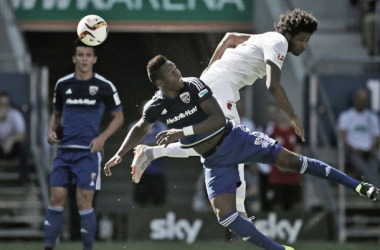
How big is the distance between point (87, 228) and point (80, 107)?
4.61ft

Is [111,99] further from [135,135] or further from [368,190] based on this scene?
[368,190]

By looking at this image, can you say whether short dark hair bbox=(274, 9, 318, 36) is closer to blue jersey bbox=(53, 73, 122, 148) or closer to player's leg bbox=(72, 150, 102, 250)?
blue jersey bbox=(53, 73, 122, 148)

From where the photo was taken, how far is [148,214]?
16000mm

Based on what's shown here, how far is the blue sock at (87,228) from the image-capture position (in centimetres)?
1165

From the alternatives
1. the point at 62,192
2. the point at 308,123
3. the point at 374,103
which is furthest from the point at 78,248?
the point at 374,103

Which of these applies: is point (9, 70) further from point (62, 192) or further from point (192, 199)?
point (62, 192)

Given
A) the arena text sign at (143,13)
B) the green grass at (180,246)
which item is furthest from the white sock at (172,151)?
the arena text sign at (143,13)

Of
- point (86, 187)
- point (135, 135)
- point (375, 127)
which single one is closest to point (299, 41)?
point (135, 135)

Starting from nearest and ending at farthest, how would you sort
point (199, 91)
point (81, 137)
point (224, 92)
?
point (199, 91), point (224, 92), point (81, 137)

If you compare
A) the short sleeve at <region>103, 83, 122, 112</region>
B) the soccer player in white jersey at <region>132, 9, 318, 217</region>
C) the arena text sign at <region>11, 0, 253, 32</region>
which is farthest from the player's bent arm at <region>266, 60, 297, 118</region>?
the arena text sign at <region>11, 0, 253, 32</region>

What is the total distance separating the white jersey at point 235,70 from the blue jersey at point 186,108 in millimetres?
664

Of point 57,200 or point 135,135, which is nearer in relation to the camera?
point 135,135

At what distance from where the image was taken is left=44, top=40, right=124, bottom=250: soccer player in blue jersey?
1175 centimetres

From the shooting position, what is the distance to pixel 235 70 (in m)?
11.0
